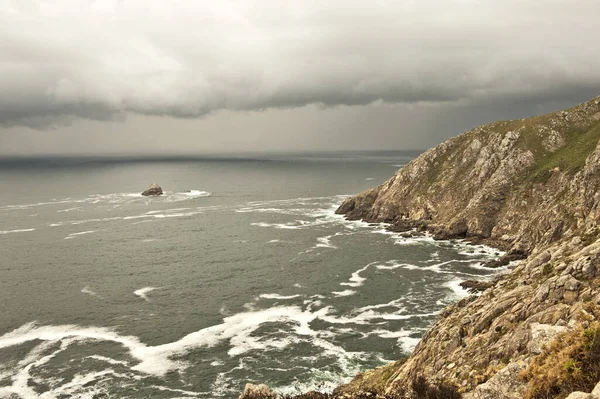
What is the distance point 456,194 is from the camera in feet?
442

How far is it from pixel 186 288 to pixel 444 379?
66641 mm

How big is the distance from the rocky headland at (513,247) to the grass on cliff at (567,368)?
0.06 meters

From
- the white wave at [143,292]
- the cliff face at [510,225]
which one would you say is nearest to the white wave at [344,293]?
the cliff face at [510,225]

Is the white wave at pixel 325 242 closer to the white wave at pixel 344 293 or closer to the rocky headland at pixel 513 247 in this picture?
the rocky headland at pixel 513 247

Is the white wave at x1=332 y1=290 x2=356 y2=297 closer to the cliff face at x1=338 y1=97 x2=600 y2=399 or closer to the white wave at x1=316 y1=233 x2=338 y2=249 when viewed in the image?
the cliff face at x1=338 y1=97 x2=600 y2=399

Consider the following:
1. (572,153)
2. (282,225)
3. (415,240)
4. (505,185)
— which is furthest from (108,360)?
(572,153)

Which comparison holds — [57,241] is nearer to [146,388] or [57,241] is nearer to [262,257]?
[262,257]

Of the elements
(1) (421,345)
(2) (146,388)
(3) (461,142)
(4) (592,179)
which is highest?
(3) (461,142)

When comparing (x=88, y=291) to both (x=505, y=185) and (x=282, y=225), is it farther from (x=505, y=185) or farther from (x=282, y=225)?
(x=505, y=185)

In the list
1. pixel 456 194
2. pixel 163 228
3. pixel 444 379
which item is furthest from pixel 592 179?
pixel 163 228

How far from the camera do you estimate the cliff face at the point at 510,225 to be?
28594 mm

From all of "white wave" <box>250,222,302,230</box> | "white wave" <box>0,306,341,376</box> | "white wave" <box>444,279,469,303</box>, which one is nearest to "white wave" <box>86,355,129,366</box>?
"white wave" <box>0,306,341,376</box>

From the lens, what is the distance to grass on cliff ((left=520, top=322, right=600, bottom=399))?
1981 cm

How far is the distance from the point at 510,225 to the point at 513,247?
14561 millimetres
